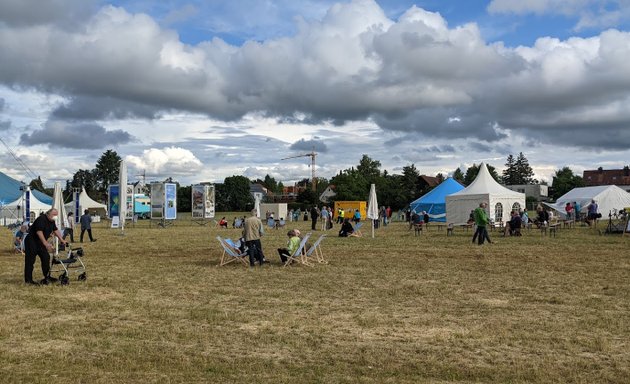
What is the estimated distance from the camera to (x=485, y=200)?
28.7 meters

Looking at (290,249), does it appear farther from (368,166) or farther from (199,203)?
(368,166)

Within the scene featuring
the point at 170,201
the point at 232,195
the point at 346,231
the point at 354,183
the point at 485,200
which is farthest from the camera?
the point at 232,195

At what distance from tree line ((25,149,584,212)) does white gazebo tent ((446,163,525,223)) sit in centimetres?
3610

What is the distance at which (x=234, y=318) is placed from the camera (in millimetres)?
6887

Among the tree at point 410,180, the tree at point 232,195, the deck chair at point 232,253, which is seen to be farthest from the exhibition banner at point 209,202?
the tree at point 232,195

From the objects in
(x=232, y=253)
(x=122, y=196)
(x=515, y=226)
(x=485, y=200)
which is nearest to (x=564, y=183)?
(x=485, y=200)

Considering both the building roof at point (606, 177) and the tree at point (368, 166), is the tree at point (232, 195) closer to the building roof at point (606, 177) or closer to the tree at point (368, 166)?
the tree at point (368, 166)

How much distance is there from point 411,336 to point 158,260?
30.8ft

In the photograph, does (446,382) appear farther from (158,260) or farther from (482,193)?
(482,193)

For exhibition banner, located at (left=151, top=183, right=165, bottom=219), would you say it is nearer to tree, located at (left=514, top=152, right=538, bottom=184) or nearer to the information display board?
the information display board

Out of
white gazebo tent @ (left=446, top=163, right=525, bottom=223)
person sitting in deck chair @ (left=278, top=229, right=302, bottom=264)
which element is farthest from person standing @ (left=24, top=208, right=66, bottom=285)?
white gazebo tent @ (left=446, top=163, right=525, bottom=223)

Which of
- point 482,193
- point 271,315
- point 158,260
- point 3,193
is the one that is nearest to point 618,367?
point 271,315

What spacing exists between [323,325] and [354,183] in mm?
67996

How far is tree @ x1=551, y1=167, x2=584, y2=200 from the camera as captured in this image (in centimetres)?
8475
